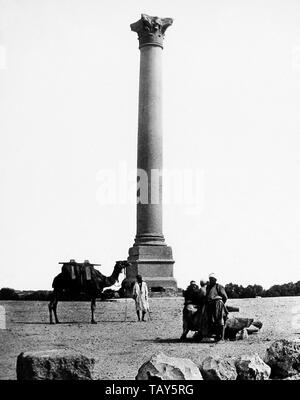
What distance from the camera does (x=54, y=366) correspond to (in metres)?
7.95

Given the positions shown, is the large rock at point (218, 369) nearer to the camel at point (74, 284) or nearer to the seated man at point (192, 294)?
the seated man at point (192, 294)

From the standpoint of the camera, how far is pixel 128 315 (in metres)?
19.9

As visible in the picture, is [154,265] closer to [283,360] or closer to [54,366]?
[283,360]

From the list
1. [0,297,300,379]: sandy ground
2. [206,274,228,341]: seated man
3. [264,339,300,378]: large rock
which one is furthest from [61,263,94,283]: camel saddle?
[264,339,300,378]: large rock

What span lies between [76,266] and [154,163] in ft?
31.1

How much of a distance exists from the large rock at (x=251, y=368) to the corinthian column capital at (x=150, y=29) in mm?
20135

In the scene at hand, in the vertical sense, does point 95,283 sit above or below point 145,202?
below

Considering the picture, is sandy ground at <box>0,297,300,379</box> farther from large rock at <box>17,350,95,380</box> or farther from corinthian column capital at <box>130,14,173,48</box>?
corinthian column capital at <box>130,14,173,48</box>

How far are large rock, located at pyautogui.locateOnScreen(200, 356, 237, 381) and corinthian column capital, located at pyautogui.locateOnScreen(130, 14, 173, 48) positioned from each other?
20344mm

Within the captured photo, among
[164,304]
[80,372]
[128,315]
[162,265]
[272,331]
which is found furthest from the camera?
[162,265]

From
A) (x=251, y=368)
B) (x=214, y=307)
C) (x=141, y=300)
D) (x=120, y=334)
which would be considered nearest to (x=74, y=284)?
(x=141, y=300)

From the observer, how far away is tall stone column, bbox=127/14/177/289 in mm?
26531
